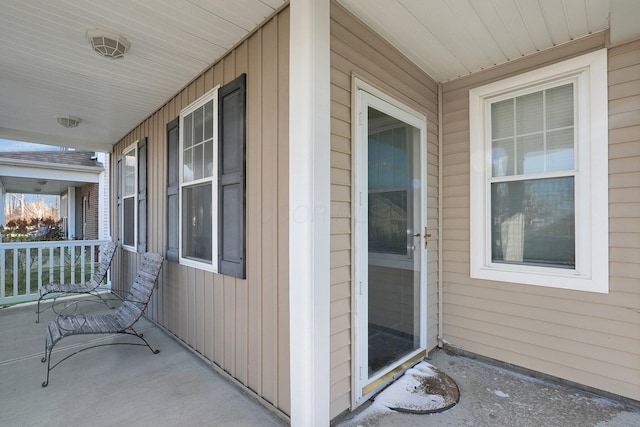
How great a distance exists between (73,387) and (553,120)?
14.6 feet

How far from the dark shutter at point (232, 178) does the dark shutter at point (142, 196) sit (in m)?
2.17

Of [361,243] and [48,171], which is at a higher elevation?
[48,171]

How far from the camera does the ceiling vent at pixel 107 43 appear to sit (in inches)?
90.0

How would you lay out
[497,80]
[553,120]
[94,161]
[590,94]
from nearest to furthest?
[590,94]
[553,120]
[497,80]
[94,161]

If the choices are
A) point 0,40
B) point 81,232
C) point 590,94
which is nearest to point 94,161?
point 81,232

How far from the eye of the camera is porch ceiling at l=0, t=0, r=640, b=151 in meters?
1.98

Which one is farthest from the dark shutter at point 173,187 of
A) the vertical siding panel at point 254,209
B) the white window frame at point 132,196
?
the vertical siding panel at point 254,209

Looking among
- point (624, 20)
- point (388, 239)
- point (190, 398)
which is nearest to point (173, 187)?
point (190, 398)

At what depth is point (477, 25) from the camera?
86.1 inches

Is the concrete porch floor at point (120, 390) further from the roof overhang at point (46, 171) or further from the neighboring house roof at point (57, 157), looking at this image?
the neighboring house roof at point (57, 157)

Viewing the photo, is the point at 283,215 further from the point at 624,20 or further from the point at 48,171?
the point at 48,171

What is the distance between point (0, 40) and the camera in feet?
7.68

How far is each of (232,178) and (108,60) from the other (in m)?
1.67

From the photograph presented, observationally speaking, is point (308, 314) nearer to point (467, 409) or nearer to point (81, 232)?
point (467, 409)
